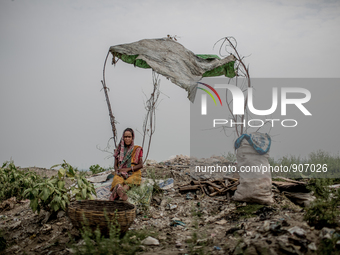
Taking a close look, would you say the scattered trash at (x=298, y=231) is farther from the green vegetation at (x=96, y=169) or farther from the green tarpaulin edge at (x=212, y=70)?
the green vegetation at (x=96, y=169)

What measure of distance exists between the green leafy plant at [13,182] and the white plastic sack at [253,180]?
4344 millimetres

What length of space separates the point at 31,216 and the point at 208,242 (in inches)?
128

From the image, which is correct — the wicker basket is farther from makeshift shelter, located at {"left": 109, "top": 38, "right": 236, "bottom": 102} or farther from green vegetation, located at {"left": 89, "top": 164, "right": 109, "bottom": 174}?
green vegetation, located at {"left": 89, "top": 164, "right": 109, "bottom": 174}

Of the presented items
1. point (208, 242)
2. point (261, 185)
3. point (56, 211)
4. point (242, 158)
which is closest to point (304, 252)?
point (208, 242)

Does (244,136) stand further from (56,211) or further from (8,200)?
(8,200)

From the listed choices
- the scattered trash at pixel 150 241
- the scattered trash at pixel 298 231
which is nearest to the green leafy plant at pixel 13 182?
the scattered trash at pixel 150 241

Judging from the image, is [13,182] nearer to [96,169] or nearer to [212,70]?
[96,169]

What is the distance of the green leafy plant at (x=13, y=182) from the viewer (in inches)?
257

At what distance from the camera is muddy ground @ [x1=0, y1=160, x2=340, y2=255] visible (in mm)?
3039

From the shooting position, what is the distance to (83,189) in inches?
177

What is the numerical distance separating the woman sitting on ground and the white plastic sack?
1773mm

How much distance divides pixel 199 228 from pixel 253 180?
1.20 meters

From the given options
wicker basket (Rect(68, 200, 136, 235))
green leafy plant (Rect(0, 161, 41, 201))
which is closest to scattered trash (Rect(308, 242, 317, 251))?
→ wicker basket (Rect(68, 200, 136, 235))

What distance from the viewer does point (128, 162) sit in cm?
546
